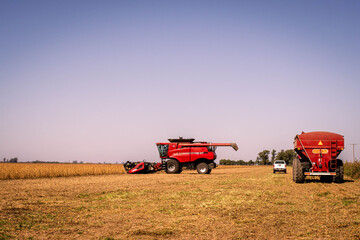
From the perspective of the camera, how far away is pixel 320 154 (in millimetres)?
17750

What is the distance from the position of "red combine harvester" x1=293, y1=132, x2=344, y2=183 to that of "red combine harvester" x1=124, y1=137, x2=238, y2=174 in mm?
9981

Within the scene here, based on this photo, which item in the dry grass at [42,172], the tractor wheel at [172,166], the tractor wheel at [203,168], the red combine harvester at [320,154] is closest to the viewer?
the red combine harvester at [320,154]

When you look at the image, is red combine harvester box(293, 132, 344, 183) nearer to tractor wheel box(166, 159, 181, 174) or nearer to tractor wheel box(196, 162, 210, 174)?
tractor wheel box(196, 162, 210, 174)

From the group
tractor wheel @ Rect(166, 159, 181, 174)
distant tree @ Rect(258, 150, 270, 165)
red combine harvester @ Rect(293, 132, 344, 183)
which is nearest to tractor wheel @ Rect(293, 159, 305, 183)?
red combine harvester @ Rect(293, 132, 344, 183)

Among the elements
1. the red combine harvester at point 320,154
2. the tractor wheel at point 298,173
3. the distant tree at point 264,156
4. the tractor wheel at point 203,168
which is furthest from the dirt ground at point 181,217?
the distant tree at point 264,156

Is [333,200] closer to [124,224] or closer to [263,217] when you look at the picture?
[263,217]

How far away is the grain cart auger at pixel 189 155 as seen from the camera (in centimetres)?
2766

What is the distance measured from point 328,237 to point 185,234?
2695 millimetres

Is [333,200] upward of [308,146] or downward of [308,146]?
downward

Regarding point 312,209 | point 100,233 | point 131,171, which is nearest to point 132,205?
point 100,233

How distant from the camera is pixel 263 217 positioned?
8016 mm

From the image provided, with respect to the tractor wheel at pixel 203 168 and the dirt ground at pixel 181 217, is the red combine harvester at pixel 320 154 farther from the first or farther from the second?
the tractor wheel at pixel 203 168

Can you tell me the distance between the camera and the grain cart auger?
27.7 meters

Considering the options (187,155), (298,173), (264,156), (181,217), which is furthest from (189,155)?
(264,156)
